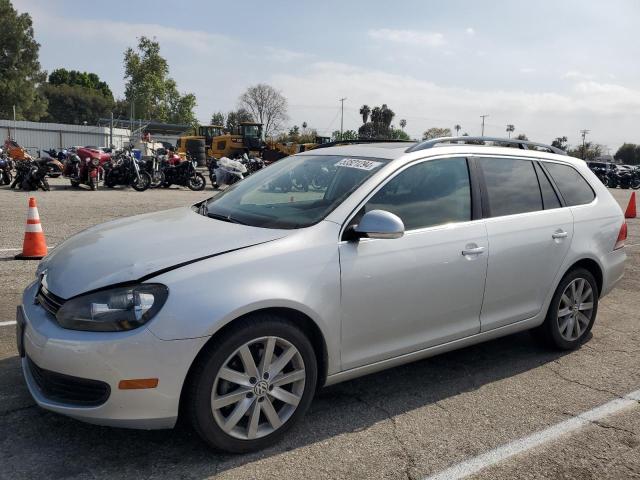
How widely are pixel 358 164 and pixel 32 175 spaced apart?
46.9 feet

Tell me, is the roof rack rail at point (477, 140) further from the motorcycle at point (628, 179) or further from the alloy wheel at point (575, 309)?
the motorcycle at point (628, 179)

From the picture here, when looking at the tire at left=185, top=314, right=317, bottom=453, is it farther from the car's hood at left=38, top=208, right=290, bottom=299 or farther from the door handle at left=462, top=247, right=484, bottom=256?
the door handle at left=462, top=247, right=484, bottom=256

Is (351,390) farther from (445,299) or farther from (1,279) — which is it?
(1,279)

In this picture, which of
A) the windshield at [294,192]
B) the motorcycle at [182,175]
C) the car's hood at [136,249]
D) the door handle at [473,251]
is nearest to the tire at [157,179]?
the motorcycle at [182,175]

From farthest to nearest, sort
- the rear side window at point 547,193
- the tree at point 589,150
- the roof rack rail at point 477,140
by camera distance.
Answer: the tree at point 589,150 < the rear side window at point 547,193 < the roof rack rail at point 477,140

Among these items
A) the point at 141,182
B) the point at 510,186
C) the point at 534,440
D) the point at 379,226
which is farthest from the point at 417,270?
the point at 141,182

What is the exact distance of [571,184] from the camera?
453cm

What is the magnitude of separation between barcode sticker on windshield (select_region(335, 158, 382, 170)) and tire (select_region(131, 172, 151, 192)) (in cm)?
1471

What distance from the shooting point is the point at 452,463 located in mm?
2783

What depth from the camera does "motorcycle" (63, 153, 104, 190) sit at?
16.6m

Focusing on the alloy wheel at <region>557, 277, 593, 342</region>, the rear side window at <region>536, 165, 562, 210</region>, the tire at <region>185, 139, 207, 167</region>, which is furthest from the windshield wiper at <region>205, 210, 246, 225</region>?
the tire at <region>185, 139, 207, 167</region>

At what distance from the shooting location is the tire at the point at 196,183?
18688 millimetres

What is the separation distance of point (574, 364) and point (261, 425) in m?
2.68

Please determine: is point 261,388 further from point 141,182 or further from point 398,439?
point 141,182
